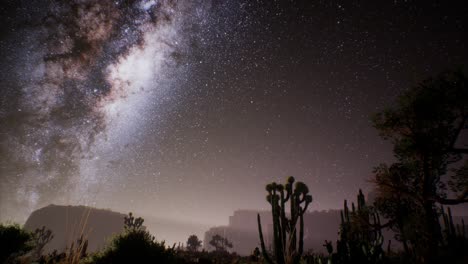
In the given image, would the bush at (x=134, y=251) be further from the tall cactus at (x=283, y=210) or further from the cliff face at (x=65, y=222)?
the cliff face at (x=65, y=222)

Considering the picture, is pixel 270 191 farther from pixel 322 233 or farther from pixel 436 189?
pixel 322 233

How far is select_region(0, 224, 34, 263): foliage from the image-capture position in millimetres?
9008

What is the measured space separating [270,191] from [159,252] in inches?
196

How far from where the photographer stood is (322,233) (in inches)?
5487

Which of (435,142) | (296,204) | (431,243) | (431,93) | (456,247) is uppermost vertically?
(431,93)

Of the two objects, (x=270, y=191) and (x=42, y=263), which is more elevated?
(x=270, y=191)

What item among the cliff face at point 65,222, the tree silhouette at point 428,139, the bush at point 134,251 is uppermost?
the tree silhouette at point 428,139

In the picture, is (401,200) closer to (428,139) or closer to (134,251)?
(428,139)

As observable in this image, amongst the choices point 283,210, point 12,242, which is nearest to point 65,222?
point 12,242

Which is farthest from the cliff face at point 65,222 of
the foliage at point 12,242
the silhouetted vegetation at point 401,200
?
the silhouetted vegetation at point 401,200

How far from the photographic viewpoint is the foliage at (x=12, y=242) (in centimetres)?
901

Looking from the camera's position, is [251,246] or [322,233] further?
[251,246]

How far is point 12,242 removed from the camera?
30.3ft

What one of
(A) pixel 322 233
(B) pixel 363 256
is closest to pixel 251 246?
(A) pixel 322 233
